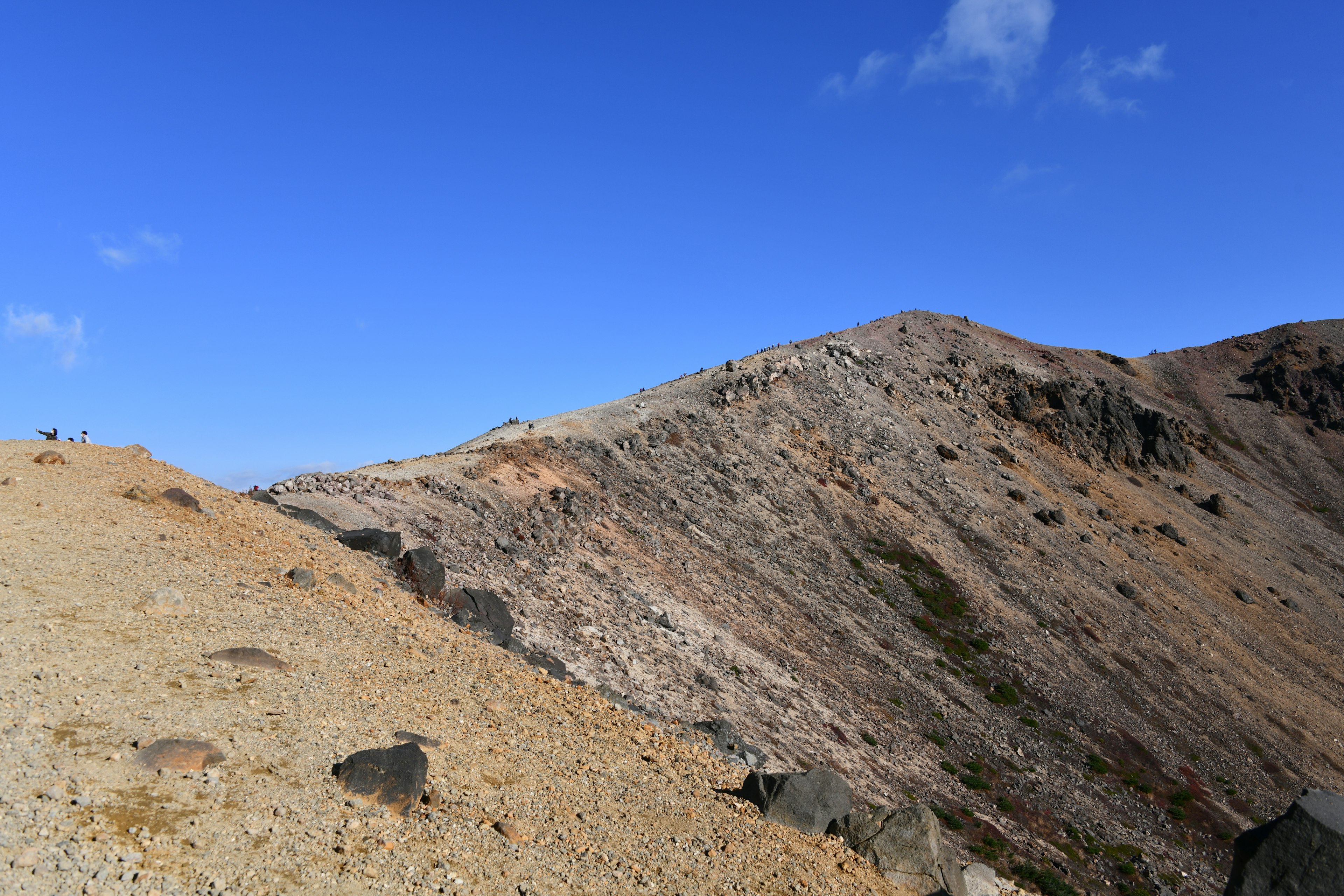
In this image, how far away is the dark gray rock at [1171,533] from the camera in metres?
71.9

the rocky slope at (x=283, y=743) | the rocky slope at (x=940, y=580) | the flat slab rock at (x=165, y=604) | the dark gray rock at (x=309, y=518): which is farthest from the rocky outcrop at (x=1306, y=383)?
the flat slab rock at (x=165, y=604)

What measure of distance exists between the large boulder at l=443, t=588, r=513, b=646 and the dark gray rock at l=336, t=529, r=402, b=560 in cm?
281

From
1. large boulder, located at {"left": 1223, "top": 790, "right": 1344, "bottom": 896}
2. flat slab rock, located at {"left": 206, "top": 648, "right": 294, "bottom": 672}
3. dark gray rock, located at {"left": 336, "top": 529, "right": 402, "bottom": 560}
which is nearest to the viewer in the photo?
flat slab rock, located at {"left": 206, "top": 648, "right": 294, "bottom": 672}

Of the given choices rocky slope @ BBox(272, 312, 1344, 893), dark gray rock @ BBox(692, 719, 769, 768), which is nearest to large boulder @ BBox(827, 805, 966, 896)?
dark gray rock @ BBox(692, 719, 769, 768)

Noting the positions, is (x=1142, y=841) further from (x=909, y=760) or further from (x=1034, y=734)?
(x=909, y=760)

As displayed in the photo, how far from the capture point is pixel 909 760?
3497 cm

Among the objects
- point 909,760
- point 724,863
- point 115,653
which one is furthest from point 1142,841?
point 115,653

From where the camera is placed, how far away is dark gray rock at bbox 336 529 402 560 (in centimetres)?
2691

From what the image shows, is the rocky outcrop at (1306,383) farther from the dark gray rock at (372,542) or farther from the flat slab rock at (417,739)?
the flat slab rock at (417,739)

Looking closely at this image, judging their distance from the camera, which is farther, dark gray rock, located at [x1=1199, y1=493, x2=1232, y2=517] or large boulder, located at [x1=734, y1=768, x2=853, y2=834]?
dark gray rock, located at [x1=1199, y1=493, x2=1232, y2=517]

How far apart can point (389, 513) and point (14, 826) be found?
22283 mm

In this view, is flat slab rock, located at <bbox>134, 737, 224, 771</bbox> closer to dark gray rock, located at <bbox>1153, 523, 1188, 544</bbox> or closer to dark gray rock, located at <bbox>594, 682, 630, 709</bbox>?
dark gray rock, located at <bbox>594, 682, 630, 709</bbox>

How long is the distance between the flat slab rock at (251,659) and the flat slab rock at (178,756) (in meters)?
3.41

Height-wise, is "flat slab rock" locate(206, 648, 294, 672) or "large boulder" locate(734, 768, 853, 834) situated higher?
"flat slab rock" locate(206, 648, 294, 672)
